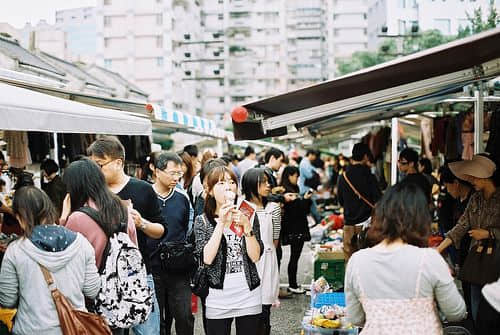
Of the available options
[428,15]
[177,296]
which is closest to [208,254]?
[177,296]

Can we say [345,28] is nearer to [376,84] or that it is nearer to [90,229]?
[376,84]

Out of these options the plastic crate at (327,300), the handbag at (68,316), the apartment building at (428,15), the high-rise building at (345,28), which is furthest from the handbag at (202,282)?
the high-rise building at (345,28)

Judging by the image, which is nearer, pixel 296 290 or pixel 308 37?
pixel 296 290

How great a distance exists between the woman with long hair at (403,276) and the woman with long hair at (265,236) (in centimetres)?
202

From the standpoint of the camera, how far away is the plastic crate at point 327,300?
5264 millimetres

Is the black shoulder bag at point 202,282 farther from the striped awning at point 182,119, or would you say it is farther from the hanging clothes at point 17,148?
the hanging clothes at point 17,148

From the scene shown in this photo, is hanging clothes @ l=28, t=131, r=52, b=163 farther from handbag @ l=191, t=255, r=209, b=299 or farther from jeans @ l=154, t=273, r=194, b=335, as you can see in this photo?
handbag @ l=191, t=255, r=209, b=299

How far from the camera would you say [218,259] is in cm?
397

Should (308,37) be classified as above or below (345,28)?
below

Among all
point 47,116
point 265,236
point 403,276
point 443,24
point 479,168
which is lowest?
point 265,236

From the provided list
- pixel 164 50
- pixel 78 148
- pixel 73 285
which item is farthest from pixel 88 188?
pixel 164 50

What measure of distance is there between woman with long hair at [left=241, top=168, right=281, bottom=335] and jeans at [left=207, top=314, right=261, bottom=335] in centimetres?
74

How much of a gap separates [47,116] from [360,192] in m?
5.23

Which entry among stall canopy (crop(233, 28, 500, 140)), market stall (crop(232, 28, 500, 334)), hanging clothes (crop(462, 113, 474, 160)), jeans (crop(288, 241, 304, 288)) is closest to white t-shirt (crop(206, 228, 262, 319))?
market stall (crop(232, 28, 500, 334))
